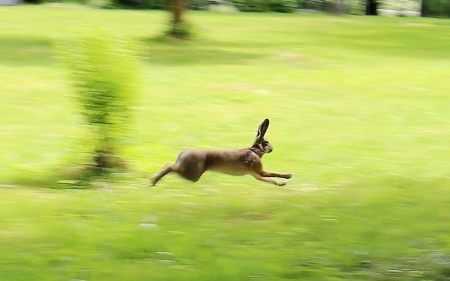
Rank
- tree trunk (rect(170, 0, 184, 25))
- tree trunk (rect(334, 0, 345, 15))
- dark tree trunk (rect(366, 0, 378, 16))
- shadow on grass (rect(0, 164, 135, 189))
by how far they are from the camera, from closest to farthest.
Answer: shadow on grass (rect(0, 164, 135, 189)), tree trunk (rect(170, 0, 184, 25)), tree trunk (rect(334, 0, 345, 15)), dark tree trunk (rect(366, 0, 378, 16))

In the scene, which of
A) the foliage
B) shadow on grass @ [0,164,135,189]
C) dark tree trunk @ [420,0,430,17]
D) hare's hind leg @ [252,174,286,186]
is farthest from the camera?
dark tree trunk @ [420,0,430,17]

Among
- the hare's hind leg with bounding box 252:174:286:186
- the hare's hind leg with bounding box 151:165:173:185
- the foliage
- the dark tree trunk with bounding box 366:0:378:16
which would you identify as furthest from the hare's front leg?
the dark tree trunk with bounding box 366:0:378:16

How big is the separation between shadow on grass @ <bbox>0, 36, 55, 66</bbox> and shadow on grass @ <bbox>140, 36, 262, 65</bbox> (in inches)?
95.1

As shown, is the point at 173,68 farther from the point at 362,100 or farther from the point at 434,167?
the point at 434,167

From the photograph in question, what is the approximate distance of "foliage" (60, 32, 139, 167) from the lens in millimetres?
8906

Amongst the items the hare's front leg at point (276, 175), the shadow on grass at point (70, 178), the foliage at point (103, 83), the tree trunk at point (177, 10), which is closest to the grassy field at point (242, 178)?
the shadow on grass at point (70, 178)

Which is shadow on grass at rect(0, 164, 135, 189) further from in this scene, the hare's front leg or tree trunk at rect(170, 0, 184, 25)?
tree trunk at rect(170, 0, 184, 25)

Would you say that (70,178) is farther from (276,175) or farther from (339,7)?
(339,7)

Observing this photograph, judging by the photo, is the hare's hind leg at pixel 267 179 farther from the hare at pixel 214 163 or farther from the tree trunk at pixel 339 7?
the tree trunk at pixel 339 7

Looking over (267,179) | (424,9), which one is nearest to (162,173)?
(267,179)

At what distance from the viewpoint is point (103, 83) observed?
8.91 m

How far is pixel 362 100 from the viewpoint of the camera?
1606 cm

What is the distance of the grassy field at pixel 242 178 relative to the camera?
5578mm

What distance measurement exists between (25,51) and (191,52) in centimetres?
414
